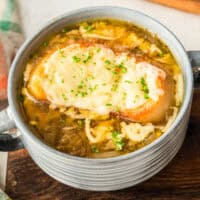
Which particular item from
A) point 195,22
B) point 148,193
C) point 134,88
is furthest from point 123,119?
point 195,22

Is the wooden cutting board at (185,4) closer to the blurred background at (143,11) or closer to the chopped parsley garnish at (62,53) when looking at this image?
the blurred background at (143,11)

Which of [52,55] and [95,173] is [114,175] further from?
[52,55]

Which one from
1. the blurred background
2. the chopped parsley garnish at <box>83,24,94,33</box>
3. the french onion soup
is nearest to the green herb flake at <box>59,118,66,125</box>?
the french onion soup

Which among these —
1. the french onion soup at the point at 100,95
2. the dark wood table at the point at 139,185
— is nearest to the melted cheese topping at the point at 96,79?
the french onion soup at the point at 100,95

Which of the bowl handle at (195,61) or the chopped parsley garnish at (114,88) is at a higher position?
the bowl handle at (195,61)

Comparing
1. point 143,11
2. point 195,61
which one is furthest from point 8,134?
point 143,11
